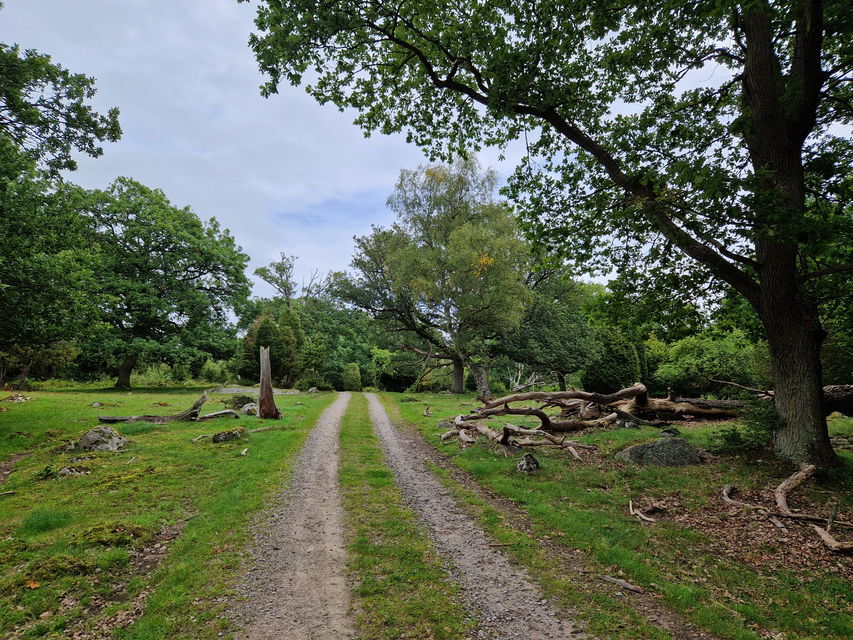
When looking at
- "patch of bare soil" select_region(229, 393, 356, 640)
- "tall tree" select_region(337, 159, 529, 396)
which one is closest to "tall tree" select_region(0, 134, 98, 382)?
"patch of bare soil" select_region(229, 393, 356, 640)

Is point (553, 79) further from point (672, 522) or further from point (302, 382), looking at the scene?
point (302, 382)

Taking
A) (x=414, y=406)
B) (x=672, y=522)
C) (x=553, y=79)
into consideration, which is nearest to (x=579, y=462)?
(x=672, y=522)

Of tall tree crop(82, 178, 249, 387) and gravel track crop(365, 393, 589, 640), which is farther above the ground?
tall tree crop(82, 178, 249, 387)

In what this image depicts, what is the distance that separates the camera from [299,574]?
5199mm

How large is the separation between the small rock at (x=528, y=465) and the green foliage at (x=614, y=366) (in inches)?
721

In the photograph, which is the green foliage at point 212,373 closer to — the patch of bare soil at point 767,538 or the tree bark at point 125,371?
the tree bark at point 125,371

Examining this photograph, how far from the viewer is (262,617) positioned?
4262 mm

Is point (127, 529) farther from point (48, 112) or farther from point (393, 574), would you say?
point (48, 112)

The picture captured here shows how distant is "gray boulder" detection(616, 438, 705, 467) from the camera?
30.6ft

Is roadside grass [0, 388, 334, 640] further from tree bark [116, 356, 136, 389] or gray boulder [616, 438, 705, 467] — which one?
tree bark [116, 356, 136, 389]

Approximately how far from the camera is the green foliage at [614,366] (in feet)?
85.5

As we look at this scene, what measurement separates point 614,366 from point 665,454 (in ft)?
59.9

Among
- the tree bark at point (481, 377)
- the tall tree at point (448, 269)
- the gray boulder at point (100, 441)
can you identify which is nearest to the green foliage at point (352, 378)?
the tall tree at point (448, 269)

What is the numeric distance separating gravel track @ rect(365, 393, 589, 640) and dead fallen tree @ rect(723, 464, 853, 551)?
4.59 m
